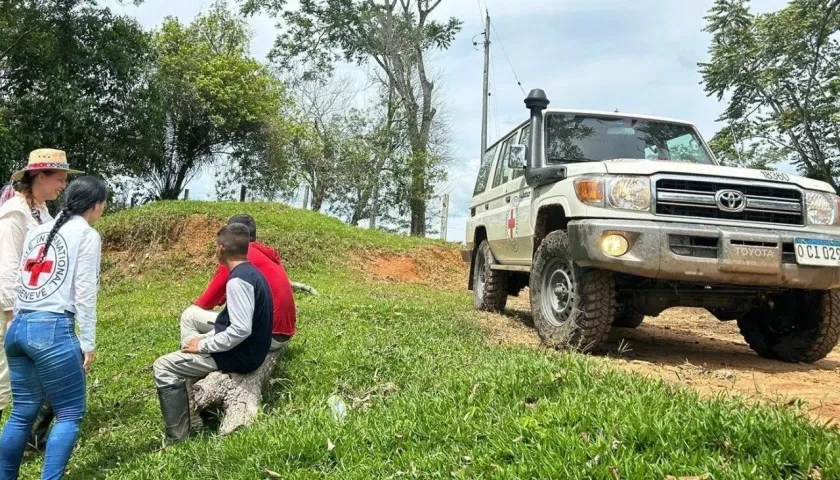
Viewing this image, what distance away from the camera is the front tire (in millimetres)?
4633

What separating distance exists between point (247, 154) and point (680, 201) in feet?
75.7

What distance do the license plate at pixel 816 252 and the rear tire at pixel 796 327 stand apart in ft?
2.04

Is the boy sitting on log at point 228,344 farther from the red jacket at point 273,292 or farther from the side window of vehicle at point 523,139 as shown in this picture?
the side window of vehicle at point 523,139

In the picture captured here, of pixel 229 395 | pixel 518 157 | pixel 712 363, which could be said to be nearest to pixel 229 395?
pixel 229 395

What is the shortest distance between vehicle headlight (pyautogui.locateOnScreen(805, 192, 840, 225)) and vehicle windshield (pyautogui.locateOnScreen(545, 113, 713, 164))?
1.40 m

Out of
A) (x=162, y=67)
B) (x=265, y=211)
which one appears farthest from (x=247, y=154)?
(x=265, y=211)

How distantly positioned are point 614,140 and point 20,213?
481 cm

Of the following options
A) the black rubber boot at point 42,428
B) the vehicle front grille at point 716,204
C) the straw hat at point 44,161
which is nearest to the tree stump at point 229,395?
the black rubber boot at point 42,428

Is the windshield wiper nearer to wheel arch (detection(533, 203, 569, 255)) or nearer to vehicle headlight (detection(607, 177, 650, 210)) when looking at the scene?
wheel arch (detection(533, 203, 569, 255))

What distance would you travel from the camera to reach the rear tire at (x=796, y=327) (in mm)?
4832

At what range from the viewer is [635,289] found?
4.89 m

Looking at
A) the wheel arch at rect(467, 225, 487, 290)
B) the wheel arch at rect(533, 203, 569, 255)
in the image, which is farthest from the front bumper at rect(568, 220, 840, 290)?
the wheel arch at rect(467, 225, 487, 290)

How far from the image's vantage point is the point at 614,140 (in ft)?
19.4


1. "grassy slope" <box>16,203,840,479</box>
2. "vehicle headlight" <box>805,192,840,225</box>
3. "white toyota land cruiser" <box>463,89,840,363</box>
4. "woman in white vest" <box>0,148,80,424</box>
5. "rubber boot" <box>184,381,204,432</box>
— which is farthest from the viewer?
"vehicle headlight" <box>805,192,840,225</box>
